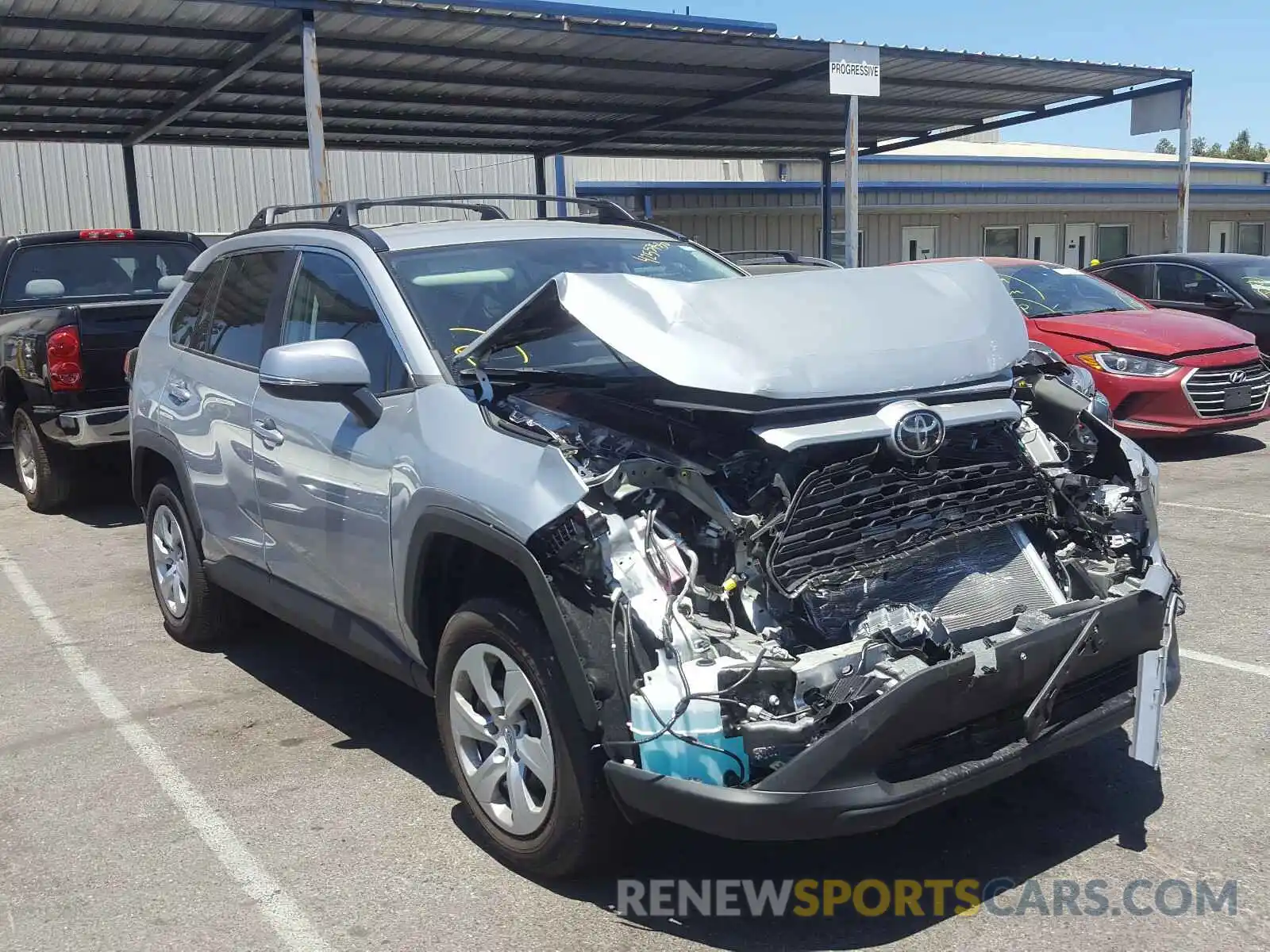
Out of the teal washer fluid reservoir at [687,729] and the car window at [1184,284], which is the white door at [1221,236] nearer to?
the car window at [1184,284]

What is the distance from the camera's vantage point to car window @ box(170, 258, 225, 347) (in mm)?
5551

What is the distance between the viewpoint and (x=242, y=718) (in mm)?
4934

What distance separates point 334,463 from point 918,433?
78.0 inches

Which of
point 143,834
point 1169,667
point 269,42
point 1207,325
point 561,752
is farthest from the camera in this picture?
point 269,42

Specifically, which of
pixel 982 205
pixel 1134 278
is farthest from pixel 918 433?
pixel 982 205

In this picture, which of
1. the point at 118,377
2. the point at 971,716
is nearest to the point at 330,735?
the point at 971,716

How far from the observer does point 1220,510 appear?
25.6 ft

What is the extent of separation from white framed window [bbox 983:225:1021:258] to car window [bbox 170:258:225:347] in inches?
997

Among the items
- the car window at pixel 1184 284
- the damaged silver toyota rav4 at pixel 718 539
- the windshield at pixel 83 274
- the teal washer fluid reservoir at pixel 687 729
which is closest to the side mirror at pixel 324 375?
the damaged silver toyota rav4 at pixel 718 539

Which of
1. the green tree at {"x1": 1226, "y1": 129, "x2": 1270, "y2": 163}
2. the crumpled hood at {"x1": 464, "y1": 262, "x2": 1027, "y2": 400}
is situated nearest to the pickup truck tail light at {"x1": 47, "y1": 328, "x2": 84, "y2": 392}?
the crumpled hood at {"x1": 464, "y1": 262, "x2": 1027, "y2": 400}

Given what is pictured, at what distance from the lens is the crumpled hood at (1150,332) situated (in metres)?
9.46

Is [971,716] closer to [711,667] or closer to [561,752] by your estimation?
[711,667]

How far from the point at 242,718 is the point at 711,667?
2.70m

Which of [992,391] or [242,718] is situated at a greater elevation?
[992,391]
